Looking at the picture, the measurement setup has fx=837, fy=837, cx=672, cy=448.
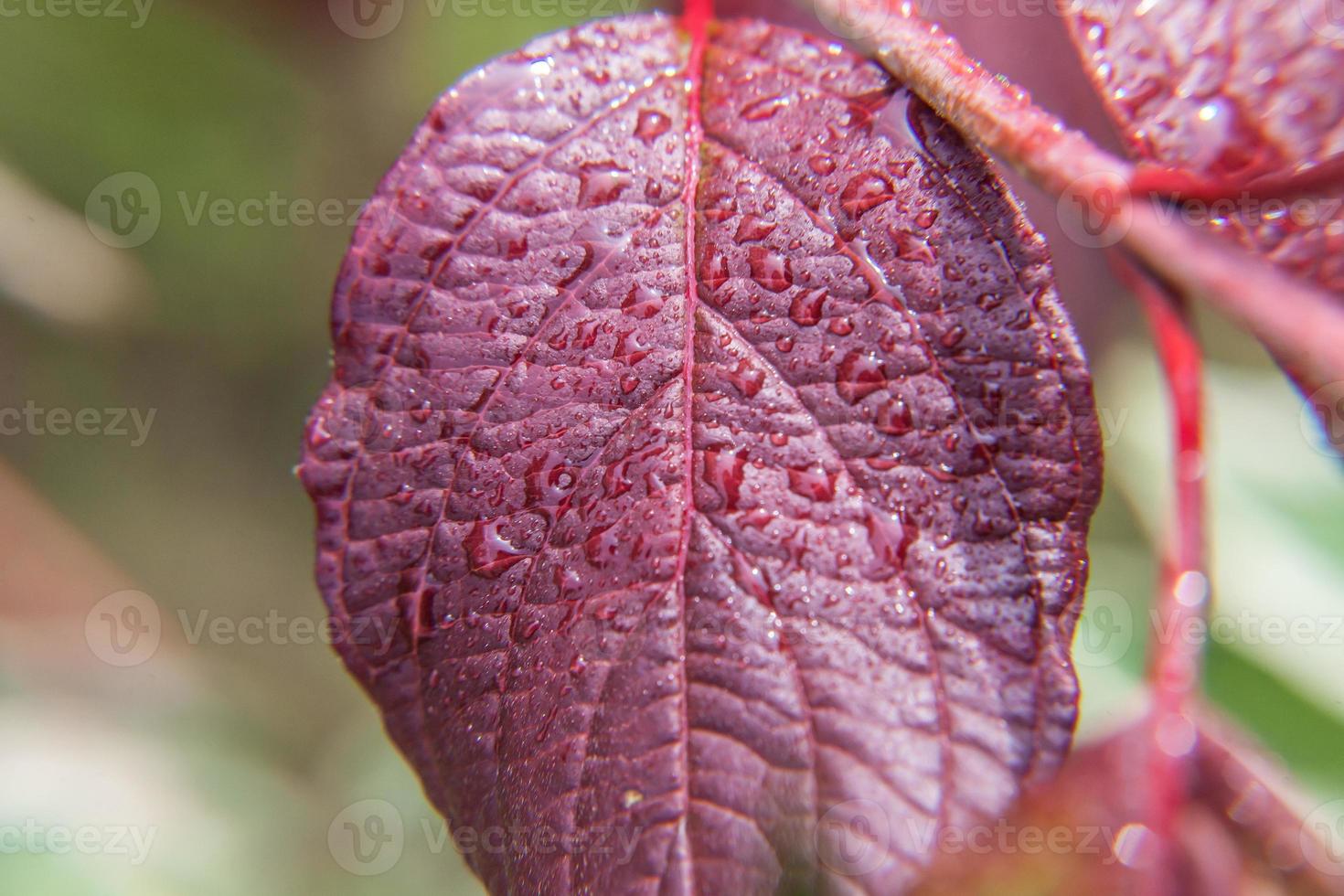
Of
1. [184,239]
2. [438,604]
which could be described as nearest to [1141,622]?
[438,604]

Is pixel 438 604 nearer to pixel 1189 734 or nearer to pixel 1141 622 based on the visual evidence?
pixel 1189 734

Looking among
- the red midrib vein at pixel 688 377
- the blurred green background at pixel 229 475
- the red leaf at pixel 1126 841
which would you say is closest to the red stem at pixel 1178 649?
the red leaf at pixel 1126 841

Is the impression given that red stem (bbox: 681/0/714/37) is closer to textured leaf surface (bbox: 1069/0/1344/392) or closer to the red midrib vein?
the red midrib vein

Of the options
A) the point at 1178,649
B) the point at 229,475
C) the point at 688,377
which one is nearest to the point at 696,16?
the point at 688,377

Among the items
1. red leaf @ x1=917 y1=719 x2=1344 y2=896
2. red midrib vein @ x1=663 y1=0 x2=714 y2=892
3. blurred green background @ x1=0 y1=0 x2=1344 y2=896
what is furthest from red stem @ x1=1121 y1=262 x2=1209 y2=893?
blurred green background @ x1=0 y1=0 x2=1344 y2=896

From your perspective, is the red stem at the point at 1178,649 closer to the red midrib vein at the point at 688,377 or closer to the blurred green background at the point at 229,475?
the red midrib vein at the point at 688,377

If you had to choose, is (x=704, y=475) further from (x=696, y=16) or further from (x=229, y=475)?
(x=229, y=475)
